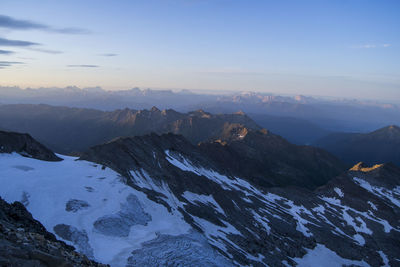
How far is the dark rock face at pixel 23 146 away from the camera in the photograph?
55231mm

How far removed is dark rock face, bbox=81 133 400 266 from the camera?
5956 centimetres

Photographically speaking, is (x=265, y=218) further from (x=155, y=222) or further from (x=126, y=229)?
(x=126, y=229)

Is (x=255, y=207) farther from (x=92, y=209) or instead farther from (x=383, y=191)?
(x=383, y=191)

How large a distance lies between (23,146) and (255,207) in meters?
65.3

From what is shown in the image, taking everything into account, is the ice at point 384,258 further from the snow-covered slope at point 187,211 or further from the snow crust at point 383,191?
the snow crust at point 383,191

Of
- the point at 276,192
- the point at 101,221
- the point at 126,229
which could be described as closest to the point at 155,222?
the point at 126,229

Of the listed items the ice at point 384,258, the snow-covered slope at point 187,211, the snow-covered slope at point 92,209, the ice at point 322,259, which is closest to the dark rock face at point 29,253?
the snow-covered slope at point 92,209

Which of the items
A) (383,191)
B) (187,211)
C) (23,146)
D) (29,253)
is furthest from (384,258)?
(23,146)

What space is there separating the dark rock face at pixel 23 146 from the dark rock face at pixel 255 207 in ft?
30.4

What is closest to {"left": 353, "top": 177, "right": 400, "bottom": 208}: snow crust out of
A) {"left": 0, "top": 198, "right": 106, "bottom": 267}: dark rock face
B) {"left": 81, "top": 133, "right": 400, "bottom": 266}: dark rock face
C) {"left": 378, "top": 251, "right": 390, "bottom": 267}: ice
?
{"left": 81, "top": 133, "right": 400, "bottom": 266}: dark rock face

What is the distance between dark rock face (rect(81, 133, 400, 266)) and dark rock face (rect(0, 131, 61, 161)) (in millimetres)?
9258

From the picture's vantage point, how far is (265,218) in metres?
80.4

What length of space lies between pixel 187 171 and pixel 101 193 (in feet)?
142

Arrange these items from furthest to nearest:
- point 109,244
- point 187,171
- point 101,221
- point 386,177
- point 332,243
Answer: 1. point 386,177
2. point 187,171
3. point 332,243
4. point 101,221
5. point 109,244
